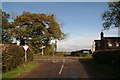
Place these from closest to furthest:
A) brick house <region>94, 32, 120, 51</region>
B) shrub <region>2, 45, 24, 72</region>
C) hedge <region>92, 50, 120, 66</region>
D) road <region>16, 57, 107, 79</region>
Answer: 1. road <region>16, 57, 107, 79</region>
2. shrub <region>2, 45, 24, 72</region>
3. hedge <region>92, 50, 120, 66</region>
4. brick house <region>94, 32, 120, 51</region>

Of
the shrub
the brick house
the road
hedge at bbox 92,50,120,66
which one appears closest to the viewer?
the road

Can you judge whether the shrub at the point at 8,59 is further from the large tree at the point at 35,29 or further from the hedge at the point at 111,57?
the large tree at the point at 35,29

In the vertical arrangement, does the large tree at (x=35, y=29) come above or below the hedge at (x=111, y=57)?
above

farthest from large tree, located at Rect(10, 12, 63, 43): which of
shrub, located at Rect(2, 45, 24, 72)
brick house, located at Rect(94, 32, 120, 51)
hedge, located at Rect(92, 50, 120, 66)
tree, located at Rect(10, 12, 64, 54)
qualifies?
shrub, located at Rect(2, 45, 24, 72)

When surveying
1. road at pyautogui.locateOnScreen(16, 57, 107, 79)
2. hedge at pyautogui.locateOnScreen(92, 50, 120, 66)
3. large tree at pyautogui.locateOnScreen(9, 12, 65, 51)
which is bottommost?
road at pyautogui.locateOnScreen(16, 57, 107, 79)

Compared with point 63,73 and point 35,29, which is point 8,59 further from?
point 35,29

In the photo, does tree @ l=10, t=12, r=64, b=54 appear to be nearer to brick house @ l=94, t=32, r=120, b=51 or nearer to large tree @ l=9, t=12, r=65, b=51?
large tree @ l=9, t=12, r=65, b=51

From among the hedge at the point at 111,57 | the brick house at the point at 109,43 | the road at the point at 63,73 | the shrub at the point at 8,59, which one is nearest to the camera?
the road at the point at 63,73

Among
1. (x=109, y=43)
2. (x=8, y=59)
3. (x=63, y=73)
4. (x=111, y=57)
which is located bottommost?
(x=63, y=73)

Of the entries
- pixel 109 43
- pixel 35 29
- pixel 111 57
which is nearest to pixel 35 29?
pixel 35 29

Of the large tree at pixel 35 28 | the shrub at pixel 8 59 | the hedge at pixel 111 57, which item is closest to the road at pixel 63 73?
the shrub at pixel 8 59

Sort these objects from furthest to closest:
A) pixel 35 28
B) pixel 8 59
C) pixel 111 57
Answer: pixel 35 28
pixel 111 57
pixel 8 59

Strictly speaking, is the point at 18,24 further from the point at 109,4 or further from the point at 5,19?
the point at 109,4

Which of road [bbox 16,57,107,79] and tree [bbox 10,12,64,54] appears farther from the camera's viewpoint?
tree [bbox 10,12,64,54]
